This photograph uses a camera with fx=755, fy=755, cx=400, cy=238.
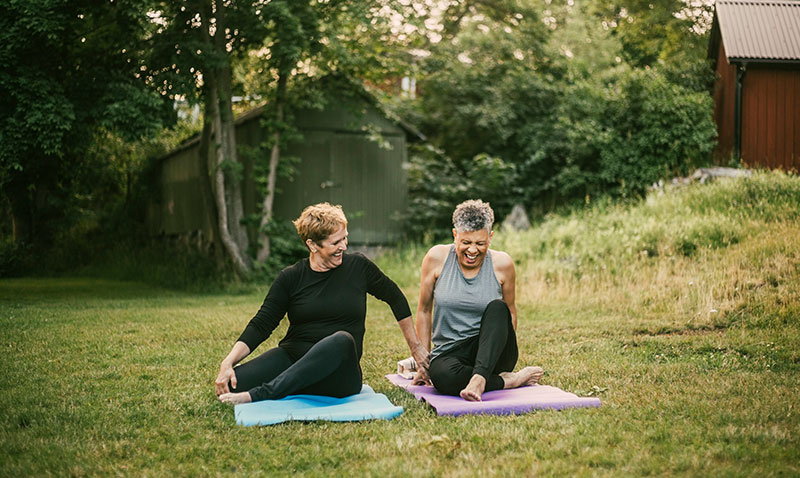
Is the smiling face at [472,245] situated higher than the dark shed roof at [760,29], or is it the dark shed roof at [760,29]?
the dark shed roof at [760,29]

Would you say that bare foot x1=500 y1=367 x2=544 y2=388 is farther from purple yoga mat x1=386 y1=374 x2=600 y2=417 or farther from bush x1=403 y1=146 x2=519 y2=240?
bush x1=403 y1=146 x2=519 y2=240

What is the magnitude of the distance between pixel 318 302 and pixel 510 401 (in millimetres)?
1415

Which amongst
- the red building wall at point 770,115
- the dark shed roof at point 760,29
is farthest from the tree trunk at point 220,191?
the dark shed roof at point 760,29

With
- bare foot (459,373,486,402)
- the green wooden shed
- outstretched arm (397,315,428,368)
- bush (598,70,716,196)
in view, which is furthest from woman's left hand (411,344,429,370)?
bush (598,70,716,196)

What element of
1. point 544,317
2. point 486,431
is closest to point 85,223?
point 544,317

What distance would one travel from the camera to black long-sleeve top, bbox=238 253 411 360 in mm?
5016

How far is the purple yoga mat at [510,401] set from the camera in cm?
469

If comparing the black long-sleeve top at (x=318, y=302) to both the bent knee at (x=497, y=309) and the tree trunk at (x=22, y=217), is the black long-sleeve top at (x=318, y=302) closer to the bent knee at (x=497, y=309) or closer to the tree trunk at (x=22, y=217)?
the bent knee at (x=497, y=309)

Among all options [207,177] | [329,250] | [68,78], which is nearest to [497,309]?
[329,250]

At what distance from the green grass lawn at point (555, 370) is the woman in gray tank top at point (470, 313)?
405mm

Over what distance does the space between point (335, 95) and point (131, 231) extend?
1082 cm

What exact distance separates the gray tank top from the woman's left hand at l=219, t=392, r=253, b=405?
1.33 metres

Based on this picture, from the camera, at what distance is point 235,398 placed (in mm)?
4906

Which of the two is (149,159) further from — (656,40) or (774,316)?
(774,316)
